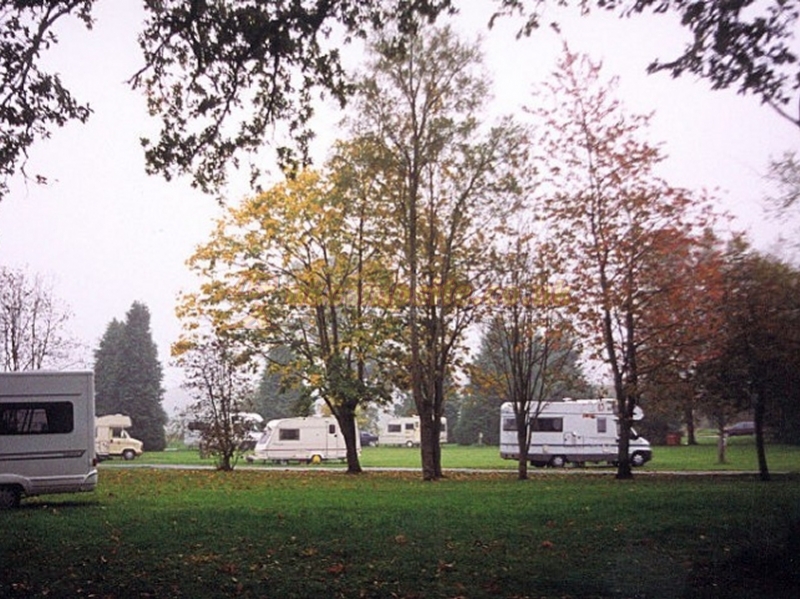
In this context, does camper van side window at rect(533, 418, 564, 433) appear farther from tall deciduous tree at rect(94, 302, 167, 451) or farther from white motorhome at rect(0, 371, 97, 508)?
tall deciduous tree at rect(94, 302, 167, 451)

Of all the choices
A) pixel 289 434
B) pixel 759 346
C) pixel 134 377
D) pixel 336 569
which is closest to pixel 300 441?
pixel 289 434

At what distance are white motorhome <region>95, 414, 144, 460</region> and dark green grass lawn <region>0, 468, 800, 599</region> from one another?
33.2m

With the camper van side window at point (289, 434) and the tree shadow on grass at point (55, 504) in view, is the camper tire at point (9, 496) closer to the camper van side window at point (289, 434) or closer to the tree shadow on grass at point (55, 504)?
the tree shadow on grass at point (55, 504)

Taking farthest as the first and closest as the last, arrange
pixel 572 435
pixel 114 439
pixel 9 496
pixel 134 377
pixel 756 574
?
pixel 134 377
pixel 114 439
pixel 572 435
pixel 9 496
pixel 756 574

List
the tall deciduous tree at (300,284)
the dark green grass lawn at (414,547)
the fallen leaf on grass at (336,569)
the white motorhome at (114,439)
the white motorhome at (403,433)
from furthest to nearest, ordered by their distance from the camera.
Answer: the white motorhome at (403,433), the white motorhome at (114,439), the tall deciduous tree at (300,284), the fallen leaf on grass at (336,569), the dark green grass lawn at (414,547)

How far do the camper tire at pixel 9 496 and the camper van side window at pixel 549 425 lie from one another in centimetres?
2441

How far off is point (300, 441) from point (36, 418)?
82.8 ft

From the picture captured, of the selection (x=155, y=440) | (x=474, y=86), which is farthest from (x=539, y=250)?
(x=155, y=440)

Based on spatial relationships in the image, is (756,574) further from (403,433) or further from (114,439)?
(403,433)

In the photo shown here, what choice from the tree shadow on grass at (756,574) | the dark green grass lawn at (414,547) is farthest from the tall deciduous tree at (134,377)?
the tree shadow on grass at (756,574)

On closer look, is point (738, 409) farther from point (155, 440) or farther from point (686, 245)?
point (155, 440)

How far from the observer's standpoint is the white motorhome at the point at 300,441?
1551 inches

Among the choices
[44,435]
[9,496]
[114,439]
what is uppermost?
[44,435]

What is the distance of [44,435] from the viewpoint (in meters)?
14.8
